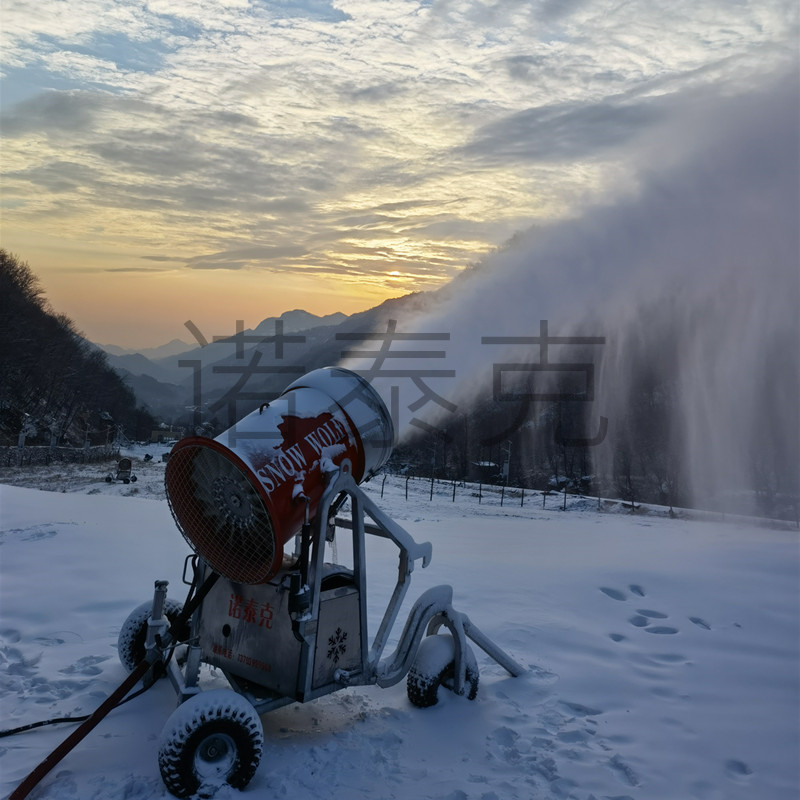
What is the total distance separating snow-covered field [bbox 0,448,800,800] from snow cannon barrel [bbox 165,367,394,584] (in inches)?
60.8

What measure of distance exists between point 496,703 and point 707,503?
28.7 meters

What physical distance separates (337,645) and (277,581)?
768mm

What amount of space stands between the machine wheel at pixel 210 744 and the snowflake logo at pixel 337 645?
2.83ft

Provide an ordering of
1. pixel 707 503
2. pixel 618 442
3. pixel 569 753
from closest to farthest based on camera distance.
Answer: pixel 569 753 → pixel 707 503 → pixel 618 442

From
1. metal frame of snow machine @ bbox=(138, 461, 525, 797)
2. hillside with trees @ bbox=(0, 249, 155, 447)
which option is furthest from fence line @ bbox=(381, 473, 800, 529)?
hillside with trees @ bbox=(0, 249, 155, 447)

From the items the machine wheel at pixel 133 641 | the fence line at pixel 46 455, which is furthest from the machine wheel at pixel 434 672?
the fence line at pixel 46 455

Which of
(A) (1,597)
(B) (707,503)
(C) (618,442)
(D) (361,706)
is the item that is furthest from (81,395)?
(D) (361,706)

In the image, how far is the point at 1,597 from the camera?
825 cm

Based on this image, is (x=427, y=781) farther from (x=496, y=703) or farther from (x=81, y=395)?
(x=81, y=395)

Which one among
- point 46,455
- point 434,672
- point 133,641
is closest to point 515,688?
point 434,672

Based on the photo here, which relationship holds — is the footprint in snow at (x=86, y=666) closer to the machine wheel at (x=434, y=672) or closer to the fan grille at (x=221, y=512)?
the fan grille at (x=221, y=512)

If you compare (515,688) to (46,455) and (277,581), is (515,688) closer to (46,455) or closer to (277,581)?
(277,581)

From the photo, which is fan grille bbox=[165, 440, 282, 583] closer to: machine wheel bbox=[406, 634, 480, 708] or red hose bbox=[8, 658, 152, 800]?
red hose bbox=[8, 658, 152, 800]

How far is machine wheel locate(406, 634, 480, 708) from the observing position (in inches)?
245
